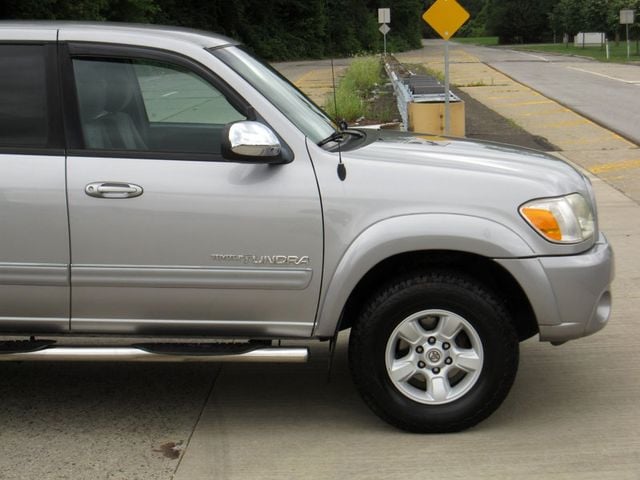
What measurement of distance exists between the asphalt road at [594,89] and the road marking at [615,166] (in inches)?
91.2

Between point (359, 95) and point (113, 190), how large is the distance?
1996 centimetres

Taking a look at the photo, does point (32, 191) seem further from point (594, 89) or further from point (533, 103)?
point (594, 89)

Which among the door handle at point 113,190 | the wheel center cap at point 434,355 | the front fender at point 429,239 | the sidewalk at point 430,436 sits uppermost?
the door handle at point 113,190

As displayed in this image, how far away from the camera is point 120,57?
439 centimetres

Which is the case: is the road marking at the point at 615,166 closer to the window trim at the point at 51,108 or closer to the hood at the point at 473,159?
the hood at the point at 473,159

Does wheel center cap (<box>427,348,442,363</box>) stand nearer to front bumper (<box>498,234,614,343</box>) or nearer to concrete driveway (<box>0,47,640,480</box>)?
concrete driveway (<box>0,47,640,480</box>)

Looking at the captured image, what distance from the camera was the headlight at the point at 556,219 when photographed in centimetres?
423

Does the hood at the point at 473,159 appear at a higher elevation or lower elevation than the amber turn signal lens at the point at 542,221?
higher

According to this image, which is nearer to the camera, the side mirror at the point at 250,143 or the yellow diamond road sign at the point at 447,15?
the side mirror at the point at 250,143

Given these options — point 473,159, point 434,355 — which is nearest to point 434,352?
point 434,355

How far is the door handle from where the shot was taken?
166 inches

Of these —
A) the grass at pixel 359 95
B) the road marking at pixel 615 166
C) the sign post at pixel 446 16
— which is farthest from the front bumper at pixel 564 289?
the sign post at pixel 446 16

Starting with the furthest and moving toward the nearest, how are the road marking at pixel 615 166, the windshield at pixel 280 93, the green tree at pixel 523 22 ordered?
1. the green tree at pixel 523 22
2. the road marking at pixel 615 166
3. the windshield at pixel 280 93

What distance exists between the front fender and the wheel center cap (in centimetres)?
48
